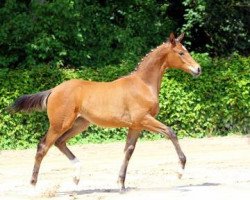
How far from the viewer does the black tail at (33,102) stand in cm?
1113

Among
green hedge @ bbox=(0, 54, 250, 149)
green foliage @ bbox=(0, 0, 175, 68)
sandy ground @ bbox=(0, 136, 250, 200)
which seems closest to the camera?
sandy ground @ bbox=(0, 136, 250, 200)

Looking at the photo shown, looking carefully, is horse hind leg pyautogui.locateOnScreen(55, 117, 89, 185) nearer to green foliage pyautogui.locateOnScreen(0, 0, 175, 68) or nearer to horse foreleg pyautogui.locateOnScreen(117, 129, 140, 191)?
horse foreleg pyautogui.locateOnScreen(117, 129, 140, 191)

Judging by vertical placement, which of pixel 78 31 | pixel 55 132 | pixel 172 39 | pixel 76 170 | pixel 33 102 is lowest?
pixel 78 31

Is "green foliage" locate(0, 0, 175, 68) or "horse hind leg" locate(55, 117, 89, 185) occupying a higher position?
"horse hind leg" locate(55, 117, 89, 185)

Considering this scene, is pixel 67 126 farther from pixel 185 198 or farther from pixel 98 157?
pixel 98 157

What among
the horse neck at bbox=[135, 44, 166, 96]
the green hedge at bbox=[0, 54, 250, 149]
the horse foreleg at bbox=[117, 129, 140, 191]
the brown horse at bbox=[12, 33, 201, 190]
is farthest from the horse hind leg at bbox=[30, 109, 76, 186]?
the green hedge at bbox=[0, 54, 250, 149]

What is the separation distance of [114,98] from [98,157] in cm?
586

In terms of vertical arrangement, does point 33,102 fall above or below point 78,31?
above

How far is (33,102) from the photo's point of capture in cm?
1120

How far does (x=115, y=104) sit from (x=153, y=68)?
37.2 inches

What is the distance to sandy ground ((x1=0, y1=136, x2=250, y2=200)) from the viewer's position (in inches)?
412

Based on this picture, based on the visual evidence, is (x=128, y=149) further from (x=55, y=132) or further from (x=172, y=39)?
(x=172, y=39)

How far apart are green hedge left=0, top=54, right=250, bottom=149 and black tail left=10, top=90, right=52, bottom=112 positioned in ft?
24.4

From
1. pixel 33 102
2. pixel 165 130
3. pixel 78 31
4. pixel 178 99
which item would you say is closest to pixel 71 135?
pixel 33 102
